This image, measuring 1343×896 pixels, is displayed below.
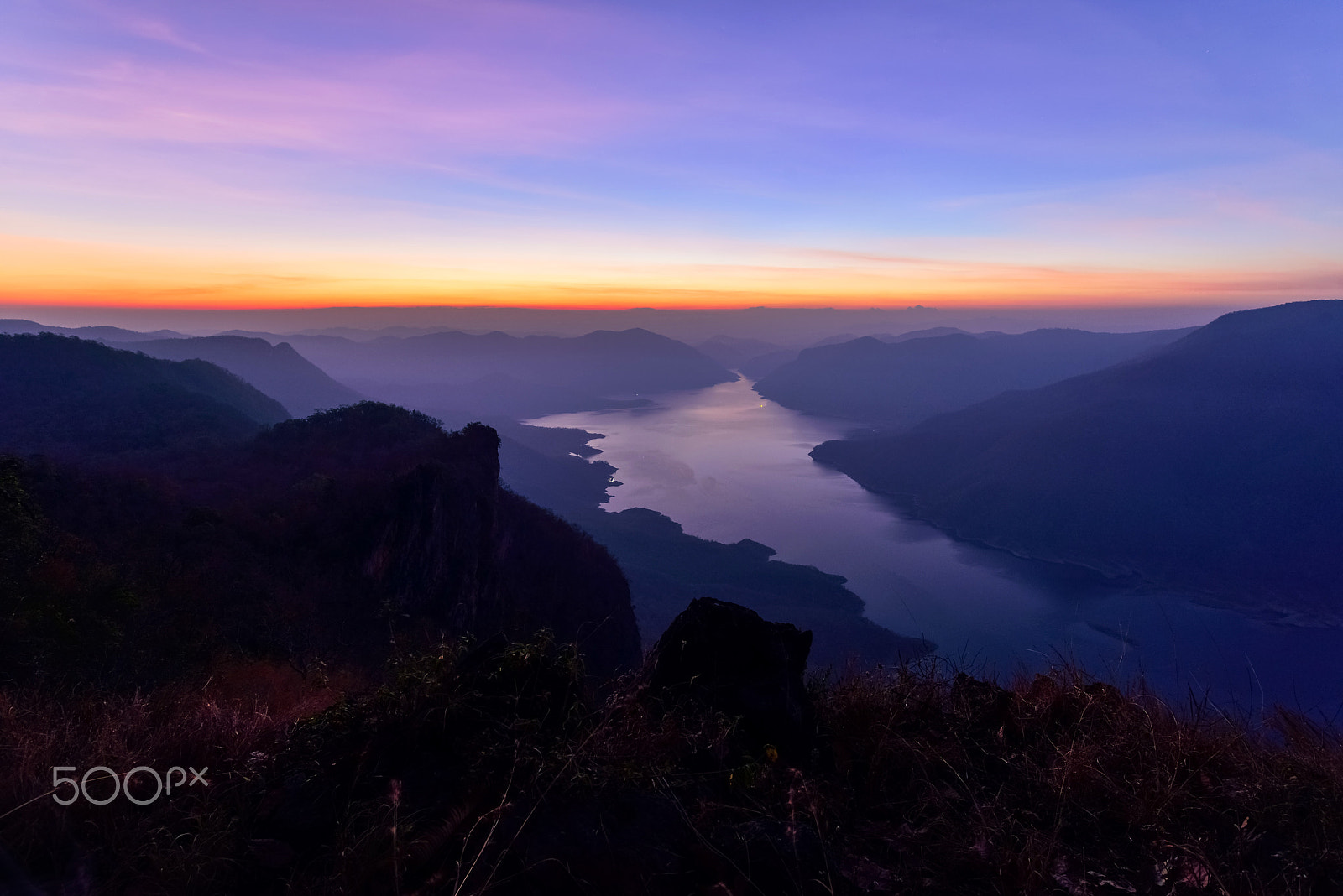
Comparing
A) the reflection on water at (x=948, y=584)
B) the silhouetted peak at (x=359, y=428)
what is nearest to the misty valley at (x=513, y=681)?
the silhouetted peak at (x=359, y=428)

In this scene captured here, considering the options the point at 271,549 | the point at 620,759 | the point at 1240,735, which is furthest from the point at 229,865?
the point at 271,549

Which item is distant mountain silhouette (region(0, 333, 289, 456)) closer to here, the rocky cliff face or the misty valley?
the misty valley

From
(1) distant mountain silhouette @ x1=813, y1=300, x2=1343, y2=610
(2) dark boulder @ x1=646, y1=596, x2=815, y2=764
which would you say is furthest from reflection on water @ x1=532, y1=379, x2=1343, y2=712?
(2) dark boulder @ x1=646, y1=596, x2=815, y2=764

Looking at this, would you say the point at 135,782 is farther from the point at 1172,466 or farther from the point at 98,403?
the point at 1172,466

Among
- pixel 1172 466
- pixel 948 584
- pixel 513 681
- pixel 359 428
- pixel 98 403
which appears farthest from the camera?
pixel 1172 466

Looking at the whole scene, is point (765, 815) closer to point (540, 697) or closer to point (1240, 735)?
point (540, 697)

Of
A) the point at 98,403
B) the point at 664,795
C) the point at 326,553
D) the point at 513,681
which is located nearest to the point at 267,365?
the point at 98,403

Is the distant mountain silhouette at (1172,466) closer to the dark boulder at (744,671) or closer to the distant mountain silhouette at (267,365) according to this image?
the dark boulder at (744,671)
